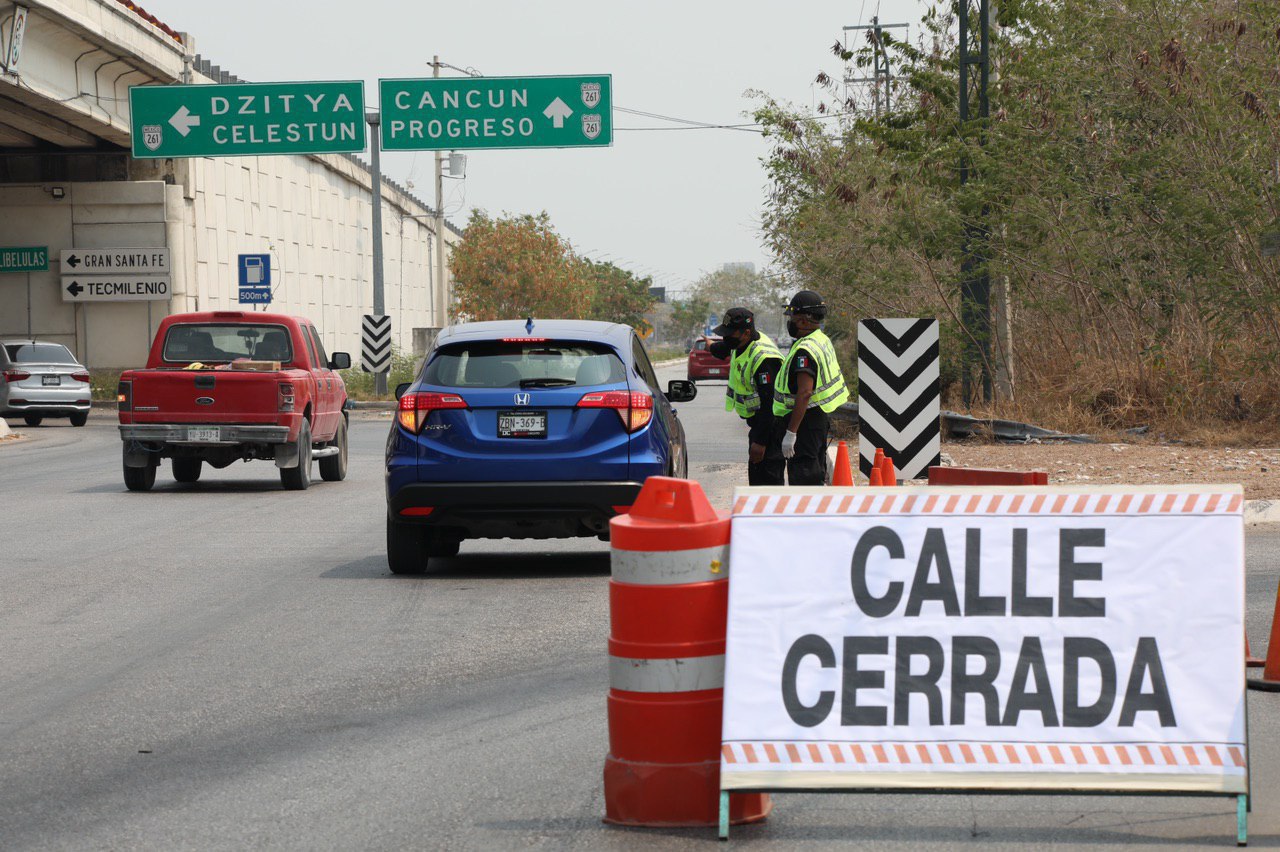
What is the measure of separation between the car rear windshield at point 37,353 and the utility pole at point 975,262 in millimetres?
17803

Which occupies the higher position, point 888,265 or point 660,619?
point 888,265

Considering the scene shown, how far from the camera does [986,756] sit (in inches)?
206

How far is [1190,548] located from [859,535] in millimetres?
994

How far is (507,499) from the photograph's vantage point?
1138 cm

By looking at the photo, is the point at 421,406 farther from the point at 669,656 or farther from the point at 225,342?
the point at 225,342

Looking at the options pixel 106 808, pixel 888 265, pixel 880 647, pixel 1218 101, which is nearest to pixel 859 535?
pixel 880 647

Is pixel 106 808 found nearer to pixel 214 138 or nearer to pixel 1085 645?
pixel 1085 645

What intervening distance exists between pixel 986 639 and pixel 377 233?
120 feet

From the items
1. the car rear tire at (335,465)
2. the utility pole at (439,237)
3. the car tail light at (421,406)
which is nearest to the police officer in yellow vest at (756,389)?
the car tail light at (421,406)

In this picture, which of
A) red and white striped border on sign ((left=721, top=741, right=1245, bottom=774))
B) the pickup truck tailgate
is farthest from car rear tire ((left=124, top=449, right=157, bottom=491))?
red and white striped border on sign ((left=721, top=741, right=1245, bottom=774))

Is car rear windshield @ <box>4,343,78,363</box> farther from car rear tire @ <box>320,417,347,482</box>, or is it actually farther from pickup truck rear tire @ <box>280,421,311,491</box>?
pickup truck rear tire @ <box>280,421,311,491</box>

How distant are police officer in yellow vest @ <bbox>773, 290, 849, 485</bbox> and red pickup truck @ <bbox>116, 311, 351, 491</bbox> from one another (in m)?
8.44

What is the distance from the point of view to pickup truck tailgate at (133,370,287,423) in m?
18.4

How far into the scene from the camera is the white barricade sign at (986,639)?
5223mm
